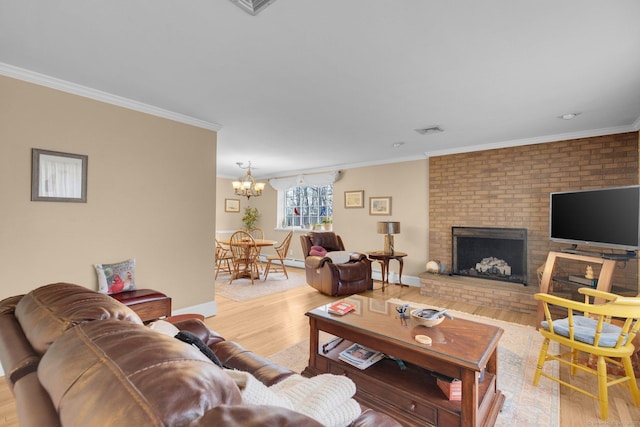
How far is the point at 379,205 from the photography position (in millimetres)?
5770

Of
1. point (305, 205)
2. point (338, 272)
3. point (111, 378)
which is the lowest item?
point (338, 272)

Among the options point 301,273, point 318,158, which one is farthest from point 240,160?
point 301,273

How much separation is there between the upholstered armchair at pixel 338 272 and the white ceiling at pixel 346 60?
2155 mm

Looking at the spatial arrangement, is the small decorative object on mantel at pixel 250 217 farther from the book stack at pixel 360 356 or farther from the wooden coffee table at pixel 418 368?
the book stack at pixel 360 356

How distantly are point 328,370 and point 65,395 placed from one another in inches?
68.7

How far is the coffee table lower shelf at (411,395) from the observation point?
5.30ft

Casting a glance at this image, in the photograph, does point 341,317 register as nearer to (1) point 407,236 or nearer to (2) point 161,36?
(2) point 161,36

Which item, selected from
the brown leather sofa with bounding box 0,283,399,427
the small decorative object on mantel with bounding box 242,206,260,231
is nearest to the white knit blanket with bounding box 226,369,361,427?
the brown leather sofa with bounding box 0,283,399,427

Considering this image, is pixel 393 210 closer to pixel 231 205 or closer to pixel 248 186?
pixel 248 186

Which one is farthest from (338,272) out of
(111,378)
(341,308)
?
(111,378)

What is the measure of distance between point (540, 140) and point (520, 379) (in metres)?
3.23

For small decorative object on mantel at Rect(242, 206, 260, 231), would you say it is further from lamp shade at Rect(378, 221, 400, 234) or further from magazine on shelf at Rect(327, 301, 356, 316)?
magazine on shelf at Rect(327, 301, 356, 316)

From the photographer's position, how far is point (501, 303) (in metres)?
3.95

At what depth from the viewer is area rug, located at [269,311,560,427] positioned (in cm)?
185
